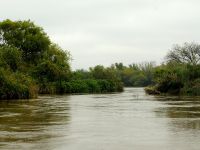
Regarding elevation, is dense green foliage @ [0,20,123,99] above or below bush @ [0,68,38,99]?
above

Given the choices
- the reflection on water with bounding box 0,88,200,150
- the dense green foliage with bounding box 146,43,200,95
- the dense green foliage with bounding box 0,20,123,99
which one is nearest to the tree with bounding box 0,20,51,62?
the dense green foliage with bounding box 0,20,123,99

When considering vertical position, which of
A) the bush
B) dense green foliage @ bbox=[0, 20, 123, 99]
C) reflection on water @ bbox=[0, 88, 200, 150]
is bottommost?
reflection on water @ bbox=[0, 88, 200, 150]

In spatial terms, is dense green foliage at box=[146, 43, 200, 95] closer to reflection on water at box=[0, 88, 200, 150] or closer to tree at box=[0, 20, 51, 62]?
tree at box=[0, 20, 51, 62]

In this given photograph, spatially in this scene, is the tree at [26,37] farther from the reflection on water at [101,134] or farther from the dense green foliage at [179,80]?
the reflection on water at [101,134]

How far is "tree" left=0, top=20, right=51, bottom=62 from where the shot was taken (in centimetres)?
7162

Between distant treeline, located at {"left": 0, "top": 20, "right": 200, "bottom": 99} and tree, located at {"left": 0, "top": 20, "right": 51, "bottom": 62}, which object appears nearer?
distant treeline, located at {"left": 0, "top": 20, "right": 200, "bottom": 99}

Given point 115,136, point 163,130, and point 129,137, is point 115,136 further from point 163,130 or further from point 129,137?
point 163,130

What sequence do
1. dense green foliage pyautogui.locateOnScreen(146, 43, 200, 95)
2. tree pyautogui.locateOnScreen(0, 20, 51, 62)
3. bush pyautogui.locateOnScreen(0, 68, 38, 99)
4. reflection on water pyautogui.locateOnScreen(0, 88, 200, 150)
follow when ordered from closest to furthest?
reflection on water pyautogui.locateOnScreen(0, 88, 200, 150) < bush pyautogui.locateOnScreen(0, 68, 38, 99) < dense green foliage pyautogui.locateOnScreen(146, 43, 200, 95) < tree pyautogui.locateOnScreen(0, 20, 51, 62)

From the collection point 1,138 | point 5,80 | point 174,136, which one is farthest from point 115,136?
point 5,80

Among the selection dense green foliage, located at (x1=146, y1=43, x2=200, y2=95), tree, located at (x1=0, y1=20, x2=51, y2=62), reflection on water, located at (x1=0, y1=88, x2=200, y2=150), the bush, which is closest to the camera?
reflection on water, located at (x1=0, y1=88, x2=200, y2=150)

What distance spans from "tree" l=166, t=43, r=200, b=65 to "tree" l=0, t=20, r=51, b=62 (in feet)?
71.3

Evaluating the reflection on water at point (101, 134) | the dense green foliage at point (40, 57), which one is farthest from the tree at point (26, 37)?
the reflection on water at point (101, 134)

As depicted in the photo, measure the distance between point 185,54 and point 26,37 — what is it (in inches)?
1084

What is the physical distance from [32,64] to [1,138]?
6072 centimetres
